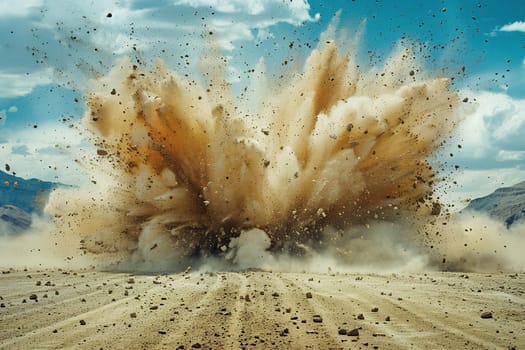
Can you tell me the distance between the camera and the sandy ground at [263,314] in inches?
577

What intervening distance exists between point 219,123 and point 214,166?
114 inches

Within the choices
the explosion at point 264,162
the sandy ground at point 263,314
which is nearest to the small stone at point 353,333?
the sandy ground at point 263,314

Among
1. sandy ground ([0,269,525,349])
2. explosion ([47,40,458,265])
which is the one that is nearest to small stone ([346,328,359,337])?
sandy ground ([0,269,525,349])

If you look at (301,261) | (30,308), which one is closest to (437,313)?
(30,308)

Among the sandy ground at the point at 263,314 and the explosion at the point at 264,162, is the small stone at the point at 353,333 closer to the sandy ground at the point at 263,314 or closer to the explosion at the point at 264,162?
the sandy ground at the point at 263,314

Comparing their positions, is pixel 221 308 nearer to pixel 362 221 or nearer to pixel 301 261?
pixel 301 261

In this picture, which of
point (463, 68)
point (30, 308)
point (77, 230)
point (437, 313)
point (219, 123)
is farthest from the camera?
point (77, 230)

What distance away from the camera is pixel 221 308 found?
767 inches

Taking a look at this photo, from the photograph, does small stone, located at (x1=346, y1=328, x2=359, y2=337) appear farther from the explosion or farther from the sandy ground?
the explosion

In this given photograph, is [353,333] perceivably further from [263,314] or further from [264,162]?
[264,162]

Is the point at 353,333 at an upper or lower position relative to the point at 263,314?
lower

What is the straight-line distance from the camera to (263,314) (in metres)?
18.2

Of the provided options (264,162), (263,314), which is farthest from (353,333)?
(264,162)

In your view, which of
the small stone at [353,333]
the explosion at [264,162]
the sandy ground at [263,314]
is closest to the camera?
the sandy ground at [263,314]
